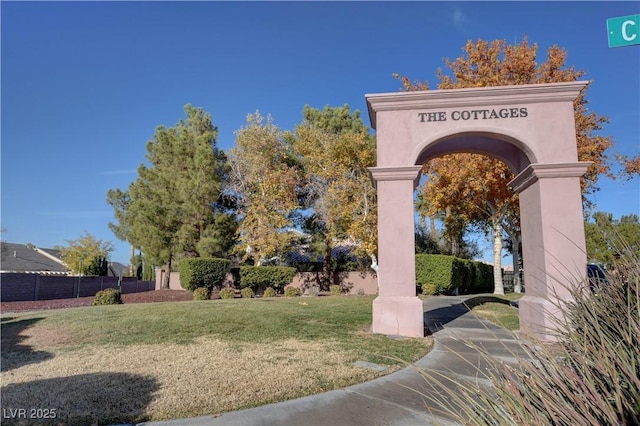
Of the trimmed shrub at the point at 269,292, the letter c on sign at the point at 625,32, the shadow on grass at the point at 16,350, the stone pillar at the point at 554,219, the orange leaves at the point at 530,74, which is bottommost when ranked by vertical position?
the trimmed shrub at the point at 269,292

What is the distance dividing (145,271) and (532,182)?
37.1 metres

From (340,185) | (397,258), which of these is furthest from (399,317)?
(340,185)

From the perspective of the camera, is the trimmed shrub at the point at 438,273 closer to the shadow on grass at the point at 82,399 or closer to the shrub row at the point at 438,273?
the shrub row at the point at 438,273

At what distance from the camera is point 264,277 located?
72.6ft

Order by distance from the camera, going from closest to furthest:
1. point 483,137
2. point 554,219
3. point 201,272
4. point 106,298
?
point 554,219
point 483,137
point 106,298
point 201,272

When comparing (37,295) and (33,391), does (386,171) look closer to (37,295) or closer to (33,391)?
(33,391)

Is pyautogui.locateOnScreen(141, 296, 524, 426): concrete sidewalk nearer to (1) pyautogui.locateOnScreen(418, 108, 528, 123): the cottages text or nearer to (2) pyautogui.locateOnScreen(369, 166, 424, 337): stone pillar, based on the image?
(2) pyautogui.locateOnScreen(369, 166, 424, 337): stone pillar

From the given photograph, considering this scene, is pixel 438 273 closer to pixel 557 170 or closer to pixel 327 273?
pixel 327 273

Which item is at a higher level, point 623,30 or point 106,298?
point 623,30

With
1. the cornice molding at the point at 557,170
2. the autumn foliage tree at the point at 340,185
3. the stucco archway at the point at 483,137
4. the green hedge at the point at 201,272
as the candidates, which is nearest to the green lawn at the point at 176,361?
A: the stucco archway at the point at 483,137

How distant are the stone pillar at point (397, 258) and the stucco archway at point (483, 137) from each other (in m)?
0.02

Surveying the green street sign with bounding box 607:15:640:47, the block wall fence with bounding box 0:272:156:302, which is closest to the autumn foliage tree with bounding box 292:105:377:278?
the block wall fence with bounding box 0:272:156:302

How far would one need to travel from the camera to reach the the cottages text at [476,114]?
8.24m

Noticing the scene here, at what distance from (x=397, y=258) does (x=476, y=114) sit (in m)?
3.50
